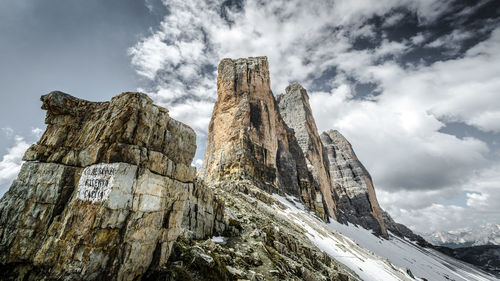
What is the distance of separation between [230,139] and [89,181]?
4567 cm

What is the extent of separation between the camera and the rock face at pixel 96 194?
6.13 metres

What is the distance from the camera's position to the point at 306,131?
96688 millimetres

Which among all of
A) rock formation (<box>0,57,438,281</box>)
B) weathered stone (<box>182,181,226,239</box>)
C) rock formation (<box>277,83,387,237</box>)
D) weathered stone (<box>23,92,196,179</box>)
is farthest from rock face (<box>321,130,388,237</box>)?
weathered stone (<box>23,92,196,179</box>)

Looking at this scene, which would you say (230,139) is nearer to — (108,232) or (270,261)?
(270,261)

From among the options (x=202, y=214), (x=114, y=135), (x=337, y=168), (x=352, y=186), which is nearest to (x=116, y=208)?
(x=114, y=135)

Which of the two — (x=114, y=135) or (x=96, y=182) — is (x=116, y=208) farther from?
(x=114, y=135)

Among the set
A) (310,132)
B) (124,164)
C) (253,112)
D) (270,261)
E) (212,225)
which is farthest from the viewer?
(310,132)

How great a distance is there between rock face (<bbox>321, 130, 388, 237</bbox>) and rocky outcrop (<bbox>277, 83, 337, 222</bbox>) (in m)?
12.9

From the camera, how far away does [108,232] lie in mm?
6223

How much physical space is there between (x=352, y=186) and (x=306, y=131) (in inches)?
1896

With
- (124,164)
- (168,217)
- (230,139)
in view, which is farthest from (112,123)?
(230,139)

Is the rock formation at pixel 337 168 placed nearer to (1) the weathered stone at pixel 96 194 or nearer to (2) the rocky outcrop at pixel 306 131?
(2) the rocky outcrop at pixel 306 131

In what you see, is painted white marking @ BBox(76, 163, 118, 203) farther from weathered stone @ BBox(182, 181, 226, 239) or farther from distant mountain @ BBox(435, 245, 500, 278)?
distant mountain @ BBox(435, 245, 500, 278)

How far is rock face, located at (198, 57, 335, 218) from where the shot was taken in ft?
159
